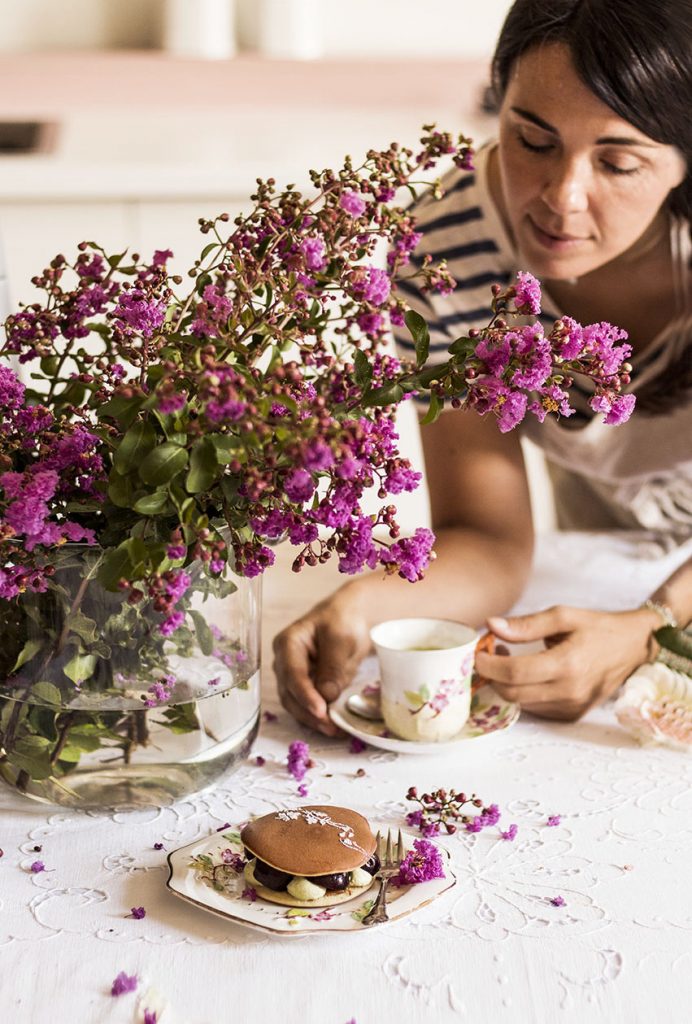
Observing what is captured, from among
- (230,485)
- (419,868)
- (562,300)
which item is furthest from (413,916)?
(562,300)

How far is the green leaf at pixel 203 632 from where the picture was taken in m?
0.77

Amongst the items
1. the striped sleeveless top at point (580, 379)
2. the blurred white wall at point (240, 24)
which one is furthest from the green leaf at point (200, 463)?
the blurred white wall at point (240, 24)

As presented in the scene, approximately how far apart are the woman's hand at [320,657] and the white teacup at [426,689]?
0.18ft

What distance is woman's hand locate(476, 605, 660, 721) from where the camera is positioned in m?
0.97

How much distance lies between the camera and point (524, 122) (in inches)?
42.4

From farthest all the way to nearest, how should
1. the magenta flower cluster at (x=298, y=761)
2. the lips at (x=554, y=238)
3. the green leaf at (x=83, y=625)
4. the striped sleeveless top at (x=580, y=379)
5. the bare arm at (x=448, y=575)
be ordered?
the striped sleeveless top at (x=580, y=379) < the lips at (x=554, y=238) < the bare arm at (x=448, y=575) < the magenta flower cluster at (x=298, y=761) < the green leaf at (x=83, y=625)

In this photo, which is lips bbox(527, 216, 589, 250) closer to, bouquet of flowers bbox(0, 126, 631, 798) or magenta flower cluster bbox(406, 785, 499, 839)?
bouquet of flowers bbox(0, 126, 631, 798)

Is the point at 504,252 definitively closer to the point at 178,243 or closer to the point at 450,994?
the point at 450,994

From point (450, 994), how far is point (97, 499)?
1.16ft

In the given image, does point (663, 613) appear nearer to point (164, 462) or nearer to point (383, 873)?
point (383, 873)

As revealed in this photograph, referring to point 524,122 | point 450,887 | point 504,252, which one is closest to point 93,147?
point 504,252

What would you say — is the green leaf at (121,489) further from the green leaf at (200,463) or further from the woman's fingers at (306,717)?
the woman's fingers at (306,717)

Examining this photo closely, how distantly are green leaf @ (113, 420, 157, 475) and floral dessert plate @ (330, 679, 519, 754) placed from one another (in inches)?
14.6

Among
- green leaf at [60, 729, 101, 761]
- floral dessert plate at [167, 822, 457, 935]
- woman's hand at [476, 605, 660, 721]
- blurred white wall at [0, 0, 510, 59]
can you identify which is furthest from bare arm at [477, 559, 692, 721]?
blurred white wall at [0, 0, 510, 59]
